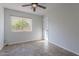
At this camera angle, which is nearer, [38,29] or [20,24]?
[20,24]

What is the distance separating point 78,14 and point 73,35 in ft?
2.85

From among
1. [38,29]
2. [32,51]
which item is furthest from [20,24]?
[32,51]

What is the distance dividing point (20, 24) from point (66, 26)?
9.94 ft

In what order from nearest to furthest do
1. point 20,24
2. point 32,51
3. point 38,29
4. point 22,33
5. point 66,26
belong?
point 32,51 < point 66,26 < point 20,24 < point 22,33 < point 38,29

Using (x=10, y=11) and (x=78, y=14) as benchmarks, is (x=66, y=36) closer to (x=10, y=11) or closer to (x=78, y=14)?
(x=78, y=14)

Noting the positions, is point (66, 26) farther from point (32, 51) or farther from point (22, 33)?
point (22, 33)

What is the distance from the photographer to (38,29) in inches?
275

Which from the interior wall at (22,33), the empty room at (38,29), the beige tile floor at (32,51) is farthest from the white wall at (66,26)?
the interior wall at (22,33)

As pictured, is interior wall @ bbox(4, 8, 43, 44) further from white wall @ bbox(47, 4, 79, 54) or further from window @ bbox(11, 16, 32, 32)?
white wall @ bbox(47, 4, 79, 54)

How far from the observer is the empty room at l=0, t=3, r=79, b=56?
141 inches

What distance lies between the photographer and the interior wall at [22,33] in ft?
17.0

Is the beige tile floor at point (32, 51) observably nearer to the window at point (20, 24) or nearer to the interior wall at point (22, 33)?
the interior wall at point (22, 33)

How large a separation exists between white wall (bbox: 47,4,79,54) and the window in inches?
70.4

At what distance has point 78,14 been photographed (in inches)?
130
